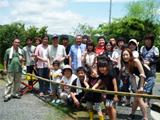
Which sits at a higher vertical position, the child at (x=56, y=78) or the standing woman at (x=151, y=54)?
the standing woman at (x=151, y=54)

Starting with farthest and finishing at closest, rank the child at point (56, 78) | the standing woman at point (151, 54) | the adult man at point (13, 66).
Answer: the adult man at point (13, 66) → the child at point (56, 78) → the standing woman at point (151, 54)

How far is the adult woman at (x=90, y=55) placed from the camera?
4770 mm

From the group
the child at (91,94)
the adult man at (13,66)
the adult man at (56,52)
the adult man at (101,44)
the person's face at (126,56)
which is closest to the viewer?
the person's face at (126,56)

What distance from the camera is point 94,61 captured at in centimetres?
479

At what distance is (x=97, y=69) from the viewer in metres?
4.04

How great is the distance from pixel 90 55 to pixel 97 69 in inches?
34.3

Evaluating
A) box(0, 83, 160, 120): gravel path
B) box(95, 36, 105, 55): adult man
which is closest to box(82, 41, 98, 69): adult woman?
box(95, 36, 105, 55): adult man

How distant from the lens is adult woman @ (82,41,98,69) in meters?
4.77

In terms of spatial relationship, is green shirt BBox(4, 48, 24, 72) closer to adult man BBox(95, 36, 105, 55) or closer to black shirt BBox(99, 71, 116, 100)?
adult man BBox(95, 36, 105, 55)

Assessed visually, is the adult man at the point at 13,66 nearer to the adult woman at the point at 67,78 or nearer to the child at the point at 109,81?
the adult woman at the point at 67,78

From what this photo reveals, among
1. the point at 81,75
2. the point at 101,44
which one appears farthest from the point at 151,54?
the point at 81,75

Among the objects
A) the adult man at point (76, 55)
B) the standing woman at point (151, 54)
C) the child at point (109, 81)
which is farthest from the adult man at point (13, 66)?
the standing woman at point (151, 54)

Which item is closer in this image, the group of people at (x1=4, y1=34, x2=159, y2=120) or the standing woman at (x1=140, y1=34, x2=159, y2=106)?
the group of people at (x1=4, y1=34, x2=159, y2=120)

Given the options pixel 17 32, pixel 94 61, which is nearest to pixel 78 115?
pixel 94 61
